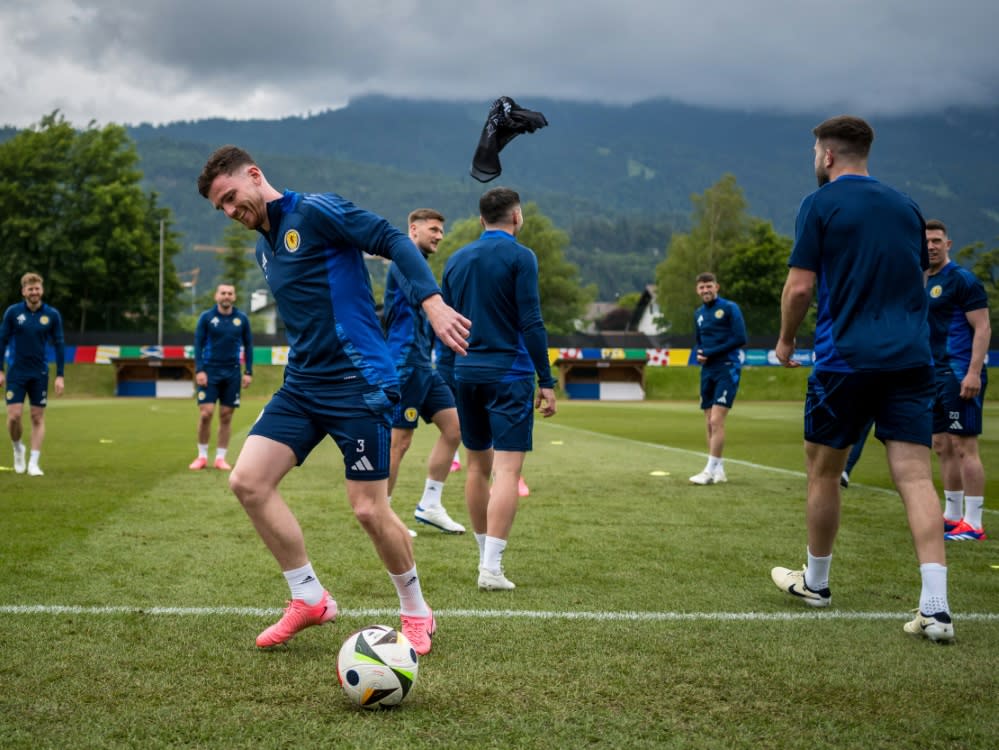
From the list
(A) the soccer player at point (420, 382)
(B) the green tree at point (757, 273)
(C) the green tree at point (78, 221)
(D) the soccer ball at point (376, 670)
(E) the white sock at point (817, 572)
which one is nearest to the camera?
(D) the soccer ball at point (376, 670)

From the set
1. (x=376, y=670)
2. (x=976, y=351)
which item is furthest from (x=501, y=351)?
(x=976, y=351)

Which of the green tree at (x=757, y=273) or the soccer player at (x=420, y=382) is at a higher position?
the green tree at (x=757, y=273)

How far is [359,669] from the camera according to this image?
3666 millimetres

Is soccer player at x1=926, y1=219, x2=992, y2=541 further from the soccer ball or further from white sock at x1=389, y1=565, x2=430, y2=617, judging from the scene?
the soccer ball

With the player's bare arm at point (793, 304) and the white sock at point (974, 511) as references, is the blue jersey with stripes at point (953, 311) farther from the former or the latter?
the player's bare arm at point (793, 304)

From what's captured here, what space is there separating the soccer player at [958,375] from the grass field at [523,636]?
531mm

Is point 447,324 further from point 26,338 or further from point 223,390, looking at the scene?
point 26,338

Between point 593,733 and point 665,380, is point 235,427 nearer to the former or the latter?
point 593,733

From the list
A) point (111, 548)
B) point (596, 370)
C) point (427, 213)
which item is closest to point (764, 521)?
point (427, 213)

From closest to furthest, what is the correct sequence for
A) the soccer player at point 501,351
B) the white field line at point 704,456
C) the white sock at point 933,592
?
1. the white sock at point 933,592
2. the soccer player at point 501,351
3. the white field line at point 704,456

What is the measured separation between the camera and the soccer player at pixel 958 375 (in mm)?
7559

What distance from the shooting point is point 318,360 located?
14.2 feet

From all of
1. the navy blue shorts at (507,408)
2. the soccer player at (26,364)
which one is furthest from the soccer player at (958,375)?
the soccer player at (26,364)

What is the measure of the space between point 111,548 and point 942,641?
17.2 ft
